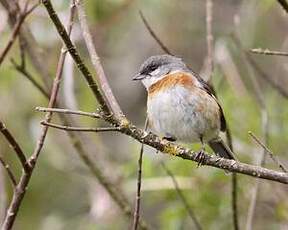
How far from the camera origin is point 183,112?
12.5ft

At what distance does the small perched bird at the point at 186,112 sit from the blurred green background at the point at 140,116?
1.29 feet

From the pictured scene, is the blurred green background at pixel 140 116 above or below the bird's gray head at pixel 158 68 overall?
below

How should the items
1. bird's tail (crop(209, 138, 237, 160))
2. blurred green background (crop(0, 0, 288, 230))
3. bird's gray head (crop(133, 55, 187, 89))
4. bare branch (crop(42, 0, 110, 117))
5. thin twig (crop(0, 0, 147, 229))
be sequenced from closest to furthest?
bare branch (crop(42, 0, 110, 117)) → bird's tail (crop(209, 138, 237, 160)) → thin twig (crop(0, 0, 147, 229)) → bird's gray head (crop(133, 55, 187, 89)) → blurred green background (crop(0, 0, 288, 230))

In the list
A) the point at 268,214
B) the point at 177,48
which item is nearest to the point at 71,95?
the point at 268,214

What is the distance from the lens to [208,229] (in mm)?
4711

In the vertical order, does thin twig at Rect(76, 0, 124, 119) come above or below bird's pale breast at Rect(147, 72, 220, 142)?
above

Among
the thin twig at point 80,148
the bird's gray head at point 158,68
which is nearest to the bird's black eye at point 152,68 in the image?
the bird's gray head at point 158,68

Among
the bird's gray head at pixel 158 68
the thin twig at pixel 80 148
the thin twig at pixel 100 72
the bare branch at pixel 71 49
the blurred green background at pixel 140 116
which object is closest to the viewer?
the bare branch at pixel 71 49

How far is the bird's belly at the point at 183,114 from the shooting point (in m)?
3.80

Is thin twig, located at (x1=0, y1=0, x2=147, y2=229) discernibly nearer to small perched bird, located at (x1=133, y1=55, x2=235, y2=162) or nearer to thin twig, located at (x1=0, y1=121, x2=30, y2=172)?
small perched bird, located at (x1=133, y1=55, x2=235, y2=162)

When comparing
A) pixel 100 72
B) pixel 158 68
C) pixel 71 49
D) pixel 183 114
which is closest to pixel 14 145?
pixel 100 72

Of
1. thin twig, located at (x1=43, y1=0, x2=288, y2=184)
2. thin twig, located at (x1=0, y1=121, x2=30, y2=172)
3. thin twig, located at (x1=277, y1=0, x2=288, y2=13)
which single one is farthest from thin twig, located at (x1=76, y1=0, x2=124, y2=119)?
thin twig, located at (x1=277, y1=0, x2=288, y2=13)

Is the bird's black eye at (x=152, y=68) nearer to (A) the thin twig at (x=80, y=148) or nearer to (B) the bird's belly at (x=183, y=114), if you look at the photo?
(B) the bird's belly at (x=183, y=114)

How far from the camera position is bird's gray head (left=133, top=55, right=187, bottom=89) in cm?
419
